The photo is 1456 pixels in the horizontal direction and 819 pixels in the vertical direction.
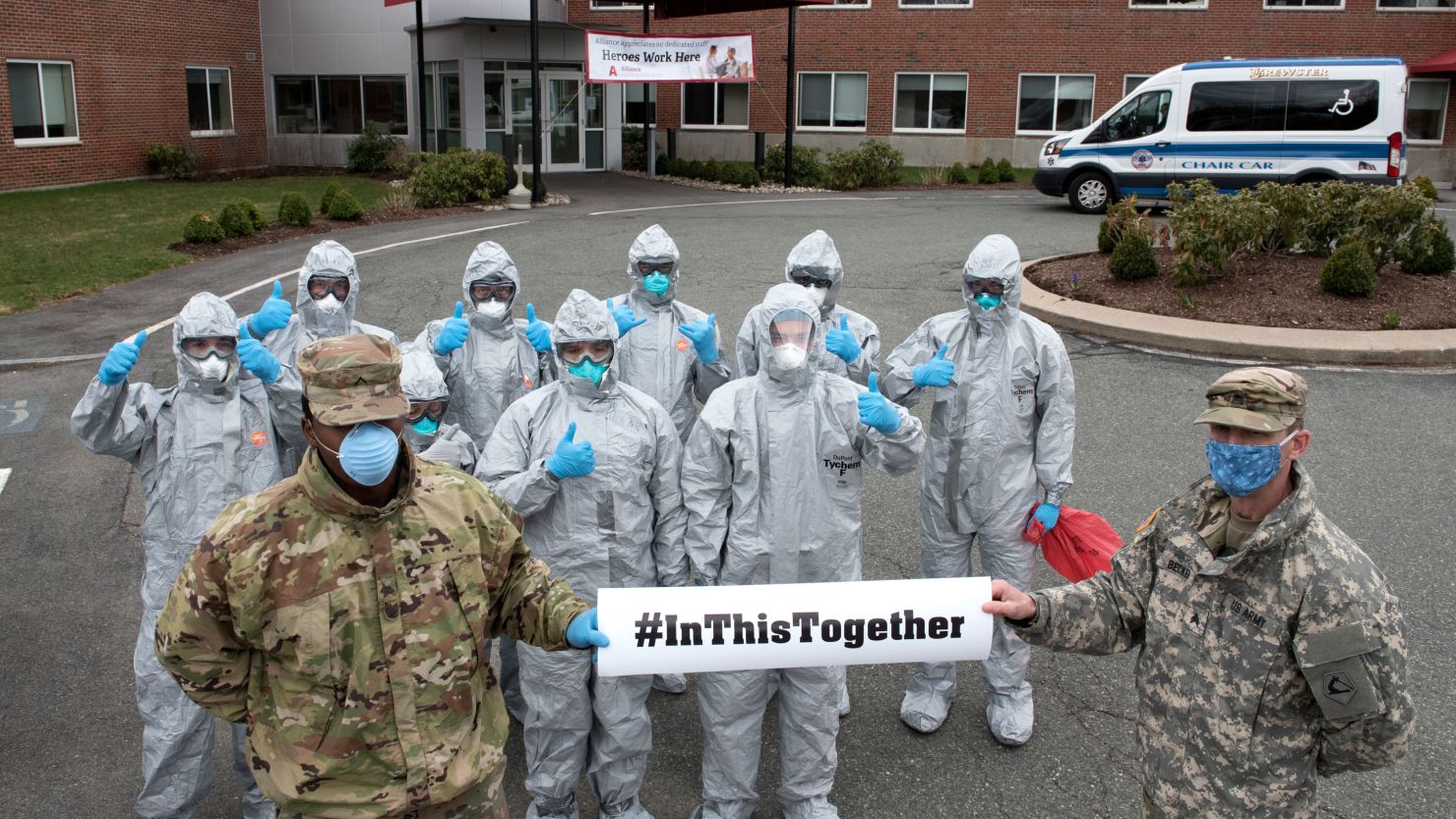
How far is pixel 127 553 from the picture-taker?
7.17 metres

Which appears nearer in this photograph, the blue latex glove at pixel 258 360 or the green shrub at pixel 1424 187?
the blue latex glove at pixel 258 360

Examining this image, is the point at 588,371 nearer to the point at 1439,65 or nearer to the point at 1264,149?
the point at 1264,149

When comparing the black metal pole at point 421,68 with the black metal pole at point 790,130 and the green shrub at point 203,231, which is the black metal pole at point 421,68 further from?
the green shrub at point 203,231

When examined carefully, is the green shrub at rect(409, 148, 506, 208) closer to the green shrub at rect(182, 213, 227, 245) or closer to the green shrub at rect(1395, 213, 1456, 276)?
the green shrub at rect(182, 213, 227, 245)

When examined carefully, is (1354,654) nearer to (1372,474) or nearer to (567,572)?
(567,572)

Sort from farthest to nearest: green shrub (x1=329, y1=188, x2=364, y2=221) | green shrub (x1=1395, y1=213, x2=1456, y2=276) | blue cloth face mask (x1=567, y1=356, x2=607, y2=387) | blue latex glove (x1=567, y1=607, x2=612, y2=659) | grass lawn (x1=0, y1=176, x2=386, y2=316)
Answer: green shrub (x1=329, y1=188, x2=364, y2=221)
grass lawn (x1=0, y1=176, x2=386, y2=316)
green shrub (x1=1395, y1=213, x2=1456, y2=276)
blue cloth face mask (x1=567, y1=356, x2=607, y2=387)
blue latex glove (x1=567, y1=607, x2=612, y2=659)

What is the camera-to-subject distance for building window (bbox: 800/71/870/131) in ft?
101

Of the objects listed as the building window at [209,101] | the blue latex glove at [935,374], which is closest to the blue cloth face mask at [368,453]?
the blue latex glove at [935,374]

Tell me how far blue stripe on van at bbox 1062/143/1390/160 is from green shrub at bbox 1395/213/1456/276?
7.27m

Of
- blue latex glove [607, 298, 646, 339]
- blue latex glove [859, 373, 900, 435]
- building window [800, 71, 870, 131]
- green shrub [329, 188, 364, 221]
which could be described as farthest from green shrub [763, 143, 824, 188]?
blue latex glove [859, 373, 900, 435]

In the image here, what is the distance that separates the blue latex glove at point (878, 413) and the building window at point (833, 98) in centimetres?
2783

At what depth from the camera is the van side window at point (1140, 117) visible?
20.5m

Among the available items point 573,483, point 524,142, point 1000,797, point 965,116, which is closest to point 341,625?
point 573,483

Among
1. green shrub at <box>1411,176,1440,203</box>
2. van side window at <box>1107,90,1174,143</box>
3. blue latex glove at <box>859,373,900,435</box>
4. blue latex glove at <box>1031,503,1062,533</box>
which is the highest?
van side window at <box>1107,90,1174,143</box>
